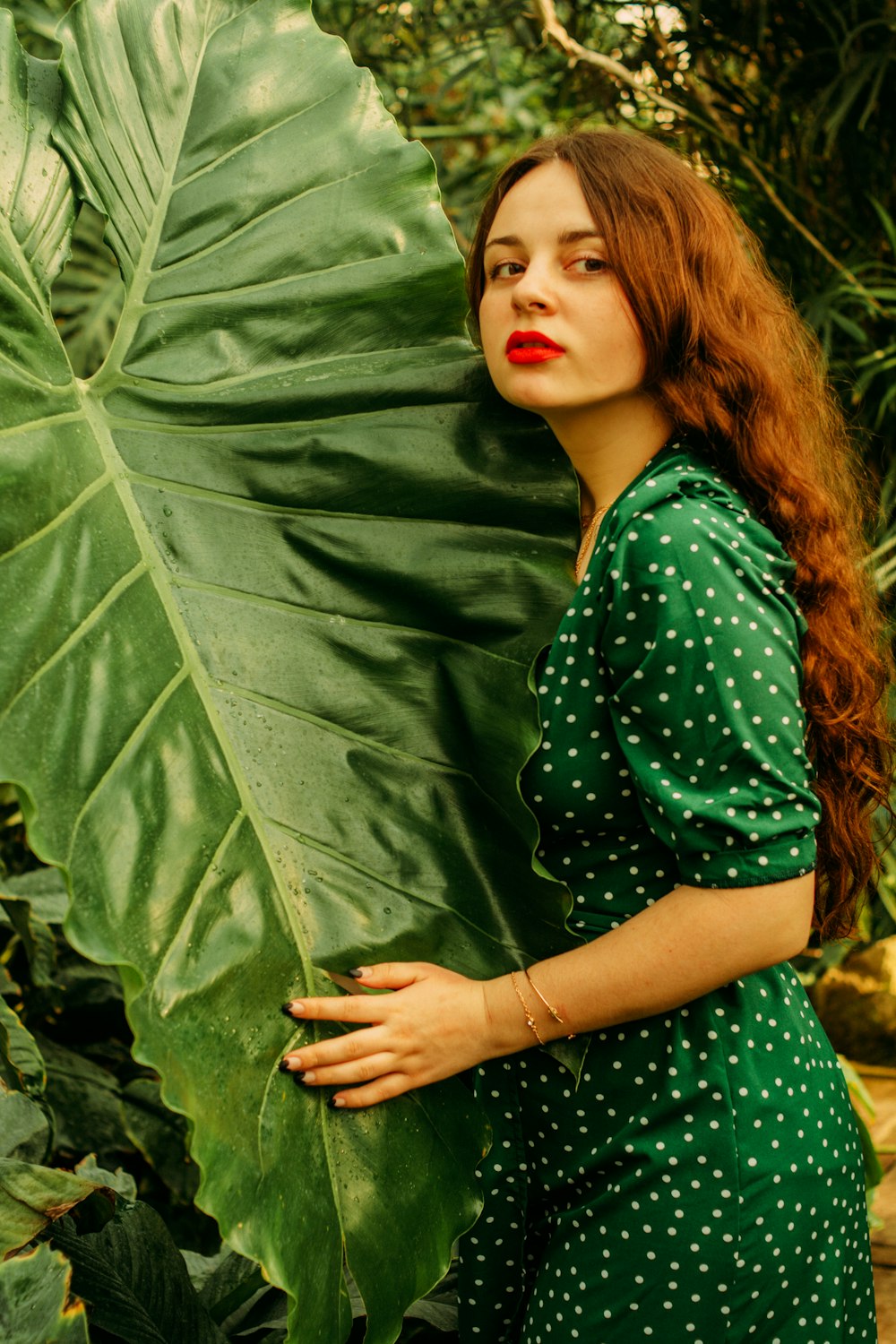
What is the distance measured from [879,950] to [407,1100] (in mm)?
2699

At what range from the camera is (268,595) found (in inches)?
40.7

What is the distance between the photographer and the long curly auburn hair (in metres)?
1.07

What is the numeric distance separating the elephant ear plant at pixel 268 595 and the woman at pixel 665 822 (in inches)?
1.9

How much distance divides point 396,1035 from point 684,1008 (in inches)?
9.8

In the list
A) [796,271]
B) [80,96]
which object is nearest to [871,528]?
[796,271]

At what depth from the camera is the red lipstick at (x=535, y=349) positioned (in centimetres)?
105

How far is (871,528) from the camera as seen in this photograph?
245cm

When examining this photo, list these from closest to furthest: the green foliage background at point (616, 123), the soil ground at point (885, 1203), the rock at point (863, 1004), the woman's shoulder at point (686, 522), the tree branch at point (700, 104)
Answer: the woman's shoulder at point (686, 522), the green foliage background at point (616, 123), the soil ground at point (885, 1203), the tree branch at point (700, 104), the rock at point (863, 1004)

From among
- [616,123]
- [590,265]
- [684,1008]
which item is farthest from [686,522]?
[616,123]

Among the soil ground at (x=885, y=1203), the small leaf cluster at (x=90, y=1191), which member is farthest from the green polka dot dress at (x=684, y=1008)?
the soil ground at (x=885, y=1203)

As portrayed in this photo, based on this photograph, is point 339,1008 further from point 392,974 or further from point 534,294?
point 534,294

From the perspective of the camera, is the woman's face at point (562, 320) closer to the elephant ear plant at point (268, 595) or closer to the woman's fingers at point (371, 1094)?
the elephant ear plant at point (268, 595)

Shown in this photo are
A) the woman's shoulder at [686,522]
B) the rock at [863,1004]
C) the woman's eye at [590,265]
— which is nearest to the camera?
the woman's shoulder at [686,522]

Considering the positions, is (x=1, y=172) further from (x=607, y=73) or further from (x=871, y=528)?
(x=607, y=73)
